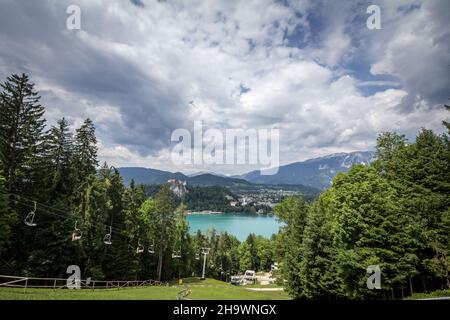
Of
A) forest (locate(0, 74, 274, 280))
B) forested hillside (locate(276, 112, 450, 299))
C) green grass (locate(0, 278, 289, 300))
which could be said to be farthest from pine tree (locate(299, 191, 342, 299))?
forest (locate(0, 74, 274, 280))

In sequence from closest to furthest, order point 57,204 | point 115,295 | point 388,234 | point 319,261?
point 115,295 → point 388,234 → point 319,261 → point 57,204

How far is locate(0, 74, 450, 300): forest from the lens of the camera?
800 inches

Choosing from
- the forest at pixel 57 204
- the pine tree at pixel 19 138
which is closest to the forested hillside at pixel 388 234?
the forest at pixel 57 204

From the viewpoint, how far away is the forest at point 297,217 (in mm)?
20328

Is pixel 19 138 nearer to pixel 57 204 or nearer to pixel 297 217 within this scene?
pixel 57 204

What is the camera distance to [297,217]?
105 feet

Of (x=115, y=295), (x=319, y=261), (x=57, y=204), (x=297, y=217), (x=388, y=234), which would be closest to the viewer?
(x=115, y=295)

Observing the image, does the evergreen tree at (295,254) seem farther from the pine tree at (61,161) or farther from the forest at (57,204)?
the pine tree at (61,161)

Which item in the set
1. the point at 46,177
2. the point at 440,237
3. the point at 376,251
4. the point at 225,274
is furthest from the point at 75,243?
the point at 225,274

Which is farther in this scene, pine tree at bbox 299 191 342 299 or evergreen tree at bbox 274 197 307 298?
evergreen tree at bbox 274 197 307 298

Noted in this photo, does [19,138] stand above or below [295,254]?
above

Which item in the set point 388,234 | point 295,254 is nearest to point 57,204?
point 295,254

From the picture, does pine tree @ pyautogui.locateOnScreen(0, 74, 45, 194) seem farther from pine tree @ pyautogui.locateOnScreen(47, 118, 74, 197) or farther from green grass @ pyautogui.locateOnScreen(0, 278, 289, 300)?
green grass @ pyautogui.locateOnScreen(0, 278, 289, 300)
